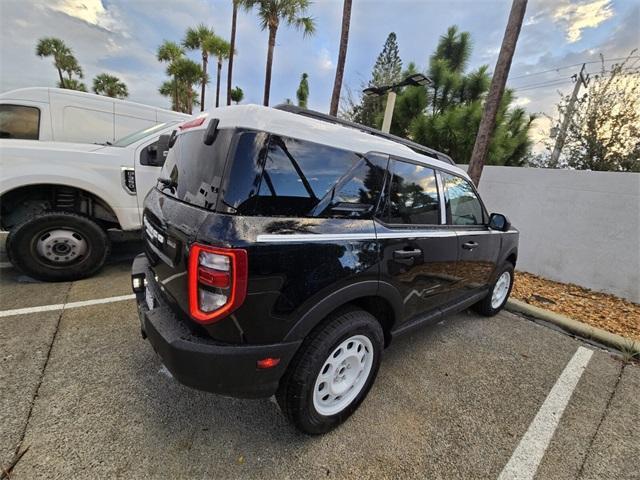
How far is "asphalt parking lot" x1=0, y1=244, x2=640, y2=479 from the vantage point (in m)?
1.63

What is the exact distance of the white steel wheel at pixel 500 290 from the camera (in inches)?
143

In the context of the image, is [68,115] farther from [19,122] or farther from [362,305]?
[362,305]

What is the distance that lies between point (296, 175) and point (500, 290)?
11.2 feet

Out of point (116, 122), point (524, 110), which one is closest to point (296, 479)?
point (116, 122)

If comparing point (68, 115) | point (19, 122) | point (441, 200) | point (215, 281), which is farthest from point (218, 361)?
point (19, 122)

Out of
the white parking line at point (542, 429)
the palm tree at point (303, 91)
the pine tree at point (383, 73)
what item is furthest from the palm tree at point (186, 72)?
the white parking line at point (542, 429)

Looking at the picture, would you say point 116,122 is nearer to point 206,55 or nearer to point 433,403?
point 433,403

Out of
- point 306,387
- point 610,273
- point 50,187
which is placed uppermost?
point 50,187

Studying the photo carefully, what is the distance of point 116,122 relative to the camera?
4.81 meters

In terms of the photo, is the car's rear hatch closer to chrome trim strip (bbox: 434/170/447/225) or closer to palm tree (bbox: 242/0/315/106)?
chrome trim strip (bbox: 434/170/447/225)

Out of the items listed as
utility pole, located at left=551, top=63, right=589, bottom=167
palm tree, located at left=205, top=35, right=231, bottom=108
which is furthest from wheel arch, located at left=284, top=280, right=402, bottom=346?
palm tree, located at left=205, top=35, right=231, bottom=108

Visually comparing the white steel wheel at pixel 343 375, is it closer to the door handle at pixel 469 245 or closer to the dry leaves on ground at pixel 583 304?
the door handle at pixel 469 245

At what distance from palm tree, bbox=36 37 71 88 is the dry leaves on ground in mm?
46784

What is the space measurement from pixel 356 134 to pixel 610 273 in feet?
17.5
